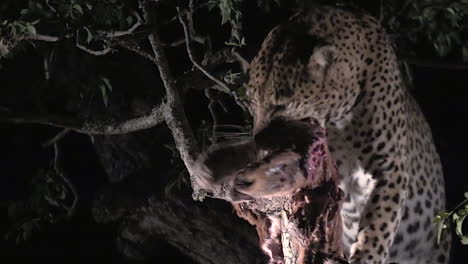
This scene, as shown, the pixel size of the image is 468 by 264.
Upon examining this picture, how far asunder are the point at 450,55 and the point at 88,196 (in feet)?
8.03

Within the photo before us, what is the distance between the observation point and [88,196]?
509 centimetres

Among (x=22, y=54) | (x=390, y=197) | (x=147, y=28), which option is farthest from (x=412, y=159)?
(x=22, y=54)

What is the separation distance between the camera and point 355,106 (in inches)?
111

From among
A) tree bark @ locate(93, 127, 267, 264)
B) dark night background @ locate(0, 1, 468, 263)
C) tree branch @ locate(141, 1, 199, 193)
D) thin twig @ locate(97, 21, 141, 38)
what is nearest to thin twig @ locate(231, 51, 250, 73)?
tree branch @ locate(141, 1, 199, 193)

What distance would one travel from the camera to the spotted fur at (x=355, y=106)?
2607 mm

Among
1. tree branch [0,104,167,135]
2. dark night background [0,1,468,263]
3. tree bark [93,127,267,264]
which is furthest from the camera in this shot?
dark night background [0,1,468,263]

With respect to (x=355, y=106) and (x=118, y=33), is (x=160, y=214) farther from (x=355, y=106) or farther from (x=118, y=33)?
(x=355, y=106)

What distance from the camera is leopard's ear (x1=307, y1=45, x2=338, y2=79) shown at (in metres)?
2.61

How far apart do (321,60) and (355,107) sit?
0.29m

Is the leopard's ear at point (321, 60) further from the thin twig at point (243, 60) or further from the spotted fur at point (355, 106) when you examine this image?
the thin twig at point (243, 60)

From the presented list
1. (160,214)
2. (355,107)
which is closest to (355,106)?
(355,107)

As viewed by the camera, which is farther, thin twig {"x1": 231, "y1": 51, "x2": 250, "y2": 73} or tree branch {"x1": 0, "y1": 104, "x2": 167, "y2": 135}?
tree branch {"x1": 0, "y1": 104, "x2": 167, "y2": 135}

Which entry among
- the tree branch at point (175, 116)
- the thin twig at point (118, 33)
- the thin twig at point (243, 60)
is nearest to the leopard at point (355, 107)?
the tree branch at point (175, 116)

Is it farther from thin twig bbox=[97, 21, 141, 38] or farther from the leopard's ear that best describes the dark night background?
the leopard's ear
